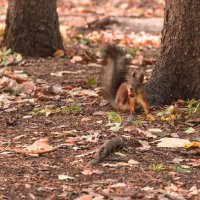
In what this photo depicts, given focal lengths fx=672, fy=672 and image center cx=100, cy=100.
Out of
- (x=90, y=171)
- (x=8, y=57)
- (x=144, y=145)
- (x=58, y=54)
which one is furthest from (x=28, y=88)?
(x=90, y=171)

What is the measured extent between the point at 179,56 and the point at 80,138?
165cm

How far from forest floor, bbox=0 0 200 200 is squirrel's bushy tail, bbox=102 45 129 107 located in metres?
0.18

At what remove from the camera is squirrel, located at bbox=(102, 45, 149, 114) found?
6367 millimetres

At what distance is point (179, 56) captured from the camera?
6.55 meters

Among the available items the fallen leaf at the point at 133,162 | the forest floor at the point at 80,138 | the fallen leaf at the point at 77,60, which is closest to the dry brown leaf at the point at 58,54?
the forest floor at the point at 80,138

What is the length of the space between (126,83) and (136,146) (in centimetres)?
139

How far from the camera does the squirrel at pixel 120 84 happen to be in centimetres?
637

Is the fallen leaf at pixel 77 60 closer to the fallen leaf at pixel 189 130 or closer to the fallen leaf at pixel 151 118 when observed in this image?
the fallen leaf at pixel 151 118

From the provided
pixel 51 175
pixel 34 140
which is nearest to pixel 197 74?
pixel 34 140

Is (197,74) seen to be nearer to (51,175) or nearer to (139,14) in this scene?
(51,175)

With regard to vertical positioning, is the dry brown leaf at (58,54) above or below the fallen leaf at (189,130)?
above

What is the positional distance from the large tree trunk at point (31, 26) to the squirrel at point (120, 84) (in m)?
2.37

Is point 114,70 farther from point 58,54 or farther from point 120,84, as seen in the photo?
point 58,54

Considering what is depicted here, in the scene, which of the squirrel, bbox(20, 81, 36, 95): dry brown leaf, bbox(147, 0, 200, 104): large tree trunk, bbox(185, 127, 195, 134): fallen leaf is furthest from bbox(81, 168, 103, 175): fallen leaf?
bbox(20, 81, 36, 95): dry brown leaf
